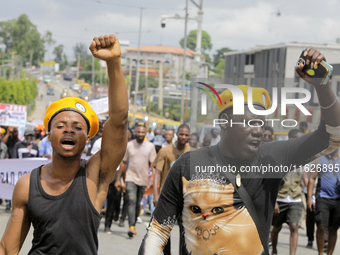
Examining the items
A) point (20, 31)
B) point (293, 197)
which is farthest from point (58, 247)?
point (20, 31)

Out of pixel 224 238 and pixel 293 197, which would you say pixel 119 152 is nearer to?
pixel 224 238

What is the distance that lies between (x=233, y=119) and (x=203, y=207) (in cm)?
58

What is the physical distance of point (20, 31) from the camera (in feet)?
293

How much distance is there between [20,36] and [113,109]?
Answer: 93.1m

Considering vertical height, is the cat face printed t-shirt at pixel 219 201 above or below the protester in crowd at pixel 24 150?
above

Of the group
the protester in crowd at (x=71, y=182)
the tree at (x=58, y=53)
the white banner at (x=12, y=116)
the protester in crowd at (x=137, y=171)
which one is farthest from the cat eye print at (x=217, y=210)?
the tree at (x=58, y=53)

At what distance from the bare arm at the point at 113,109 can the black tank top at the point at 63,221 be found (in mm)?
219

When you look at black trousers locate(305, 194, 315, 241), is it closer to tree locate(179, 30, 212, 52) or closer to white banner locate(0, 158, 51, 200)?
white banner locate(0, 158, 51, 200)

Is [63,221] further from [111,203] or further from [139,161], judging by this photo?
[111,203]

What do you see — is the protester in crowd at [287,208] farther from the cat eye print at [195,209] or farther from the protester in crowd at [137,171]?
the cat eye print at [195,209]

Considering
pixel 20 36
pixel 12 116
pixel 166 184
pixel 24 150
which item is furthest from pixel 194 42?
pixel 166 184

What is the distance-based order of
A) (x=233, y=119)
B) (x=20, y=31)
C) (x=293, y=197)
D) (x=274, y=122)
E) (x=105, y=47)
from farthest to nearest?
(x=20, y=31) < (x=293, y=197) < (x=274, y=122) < (x=233, y=119) < (x=105, y=47)

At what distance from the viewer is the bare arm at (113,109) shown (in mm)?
2596

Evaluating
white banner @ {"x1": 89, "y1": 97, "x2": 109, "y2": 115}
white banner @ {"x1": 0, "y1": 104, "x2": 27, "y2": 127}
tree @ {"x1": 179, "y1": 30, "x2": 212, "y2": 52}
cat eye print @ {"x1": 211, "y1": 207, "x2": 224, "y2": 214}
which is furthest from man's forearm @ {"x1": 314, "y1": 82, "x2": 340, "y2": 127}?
tree @ {"x1": 179, "y1": 30, "x2": 212, "y2": 52}
